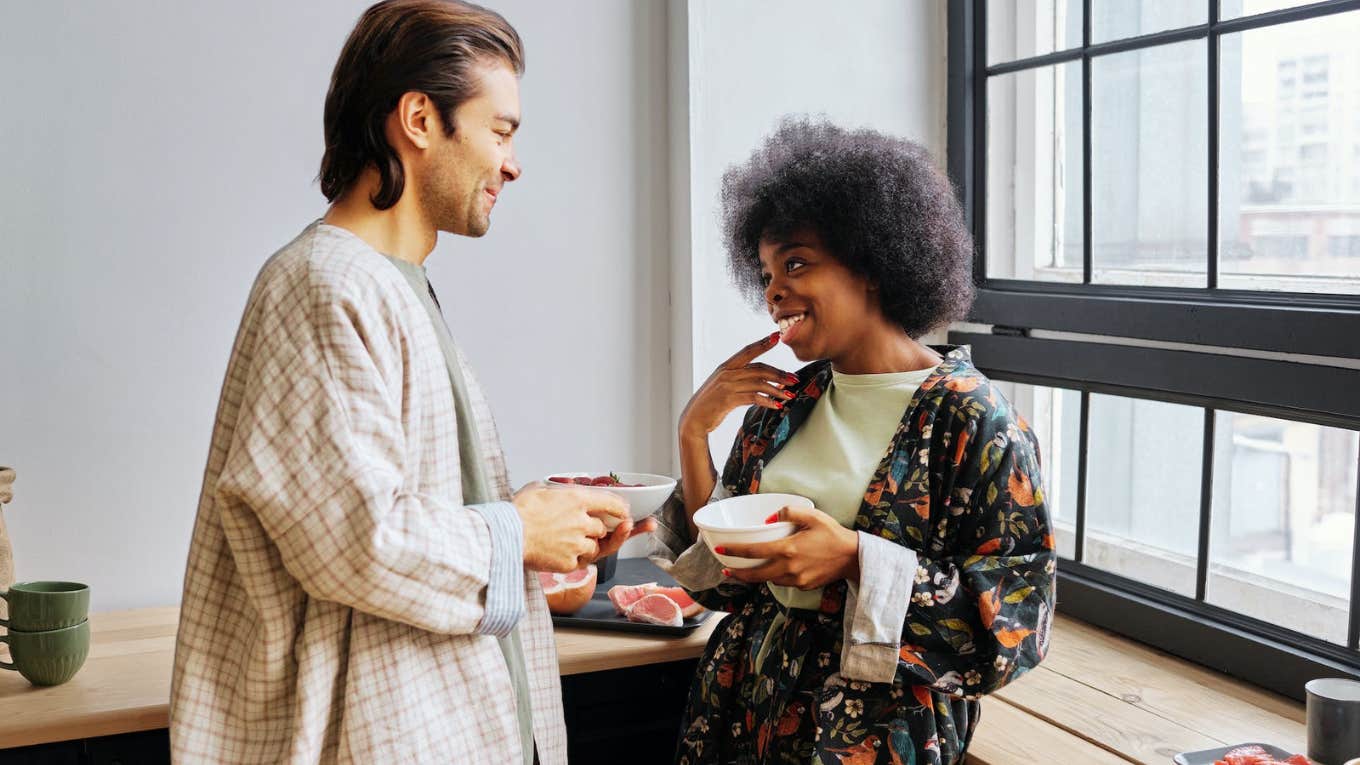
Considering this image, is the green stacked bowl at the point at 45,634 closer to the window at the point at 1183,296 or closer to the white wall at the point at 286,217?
the white wall at the point at 286,217

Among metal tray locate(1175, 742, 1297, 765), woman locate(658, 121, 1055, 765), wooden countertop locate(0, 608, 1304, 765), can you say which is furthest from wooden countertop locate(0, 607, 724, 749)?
metal tray locate(1175, 742, 1297, 765)

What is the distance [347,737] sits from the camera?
1.21 meters

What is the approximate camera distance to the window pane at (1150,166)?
2006 millimetres

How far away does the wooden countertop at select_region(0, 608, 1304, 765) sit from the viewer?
5.19ft

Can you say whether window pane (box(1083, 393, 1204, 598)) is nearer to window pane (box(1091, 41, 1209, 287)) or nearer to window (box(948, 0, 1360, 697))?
window (box(948, 0, 1360, 697))

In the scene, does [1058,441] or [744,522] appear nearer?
[744,522]

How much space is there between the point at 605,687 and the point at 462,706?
0.68 metres

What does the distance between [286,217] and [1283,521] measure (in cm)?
173

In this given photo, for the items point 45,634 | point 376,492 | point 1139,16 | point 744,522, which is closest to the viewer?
point 376,492

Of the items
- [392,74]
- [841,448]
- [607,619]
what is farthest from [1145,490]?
[392,74]

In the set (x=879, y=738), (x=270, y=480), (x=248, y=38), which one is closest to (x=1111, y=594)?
(x=879, y=738)

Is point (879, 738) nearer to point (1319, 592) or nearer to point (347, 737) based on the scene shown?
point (347, 737)

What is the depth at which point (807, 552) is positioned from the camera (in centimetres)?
139

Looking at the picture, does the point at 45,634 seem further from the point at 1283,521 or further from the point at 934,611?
the point at 1283,521
